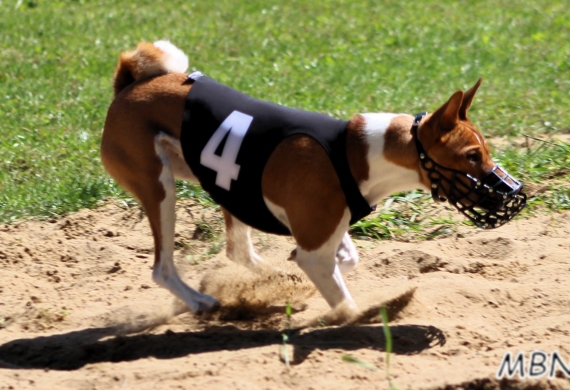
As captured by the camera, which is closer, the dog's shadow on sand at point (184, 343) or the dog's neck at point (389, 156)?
the dog's shadow on sand at point (184, 343)

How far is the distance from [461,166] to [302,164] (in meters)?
0.83

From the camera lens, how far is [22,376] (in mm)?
4402

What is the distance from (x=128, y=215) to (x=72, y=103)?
269 cm

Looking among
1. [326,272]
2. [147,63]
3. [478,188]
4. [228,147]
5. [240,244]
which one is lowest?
[326,272]

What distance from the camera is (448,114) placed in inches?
177

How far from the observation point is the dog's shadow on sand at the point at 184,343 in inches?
178

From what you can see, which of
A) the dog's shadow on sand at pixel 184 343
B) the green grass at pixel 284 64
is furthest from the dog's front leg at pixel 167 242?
the green grass at pixel 284 64

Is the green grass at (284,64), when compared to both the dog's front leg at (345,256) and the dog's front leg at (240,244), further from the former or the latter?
the dog's front leg at (345,256)

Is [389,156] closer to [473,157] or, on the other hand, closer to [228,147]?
[473,157]

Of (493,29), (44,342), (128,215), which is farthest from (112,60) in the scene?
(44,342)

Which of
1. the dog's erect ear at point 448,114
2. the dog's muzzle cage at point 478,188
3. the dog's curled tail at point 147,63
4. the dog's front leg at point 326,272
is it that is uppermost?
the dog's curled tail at point 147,63

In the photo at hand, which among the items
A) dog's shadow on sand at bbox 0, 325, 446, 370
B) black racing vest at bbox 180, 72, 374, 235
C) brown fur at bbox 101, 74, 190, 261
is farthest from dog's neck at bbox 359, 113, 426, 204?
brown fur at bbox 101, 74, 190, 261

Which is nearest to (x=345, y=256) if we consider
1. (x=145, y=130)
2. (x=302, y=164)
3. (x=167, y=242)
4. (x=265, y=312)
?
(x=265, y=312)

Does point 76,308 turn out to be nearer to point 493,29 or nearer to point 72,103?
point 72,103
